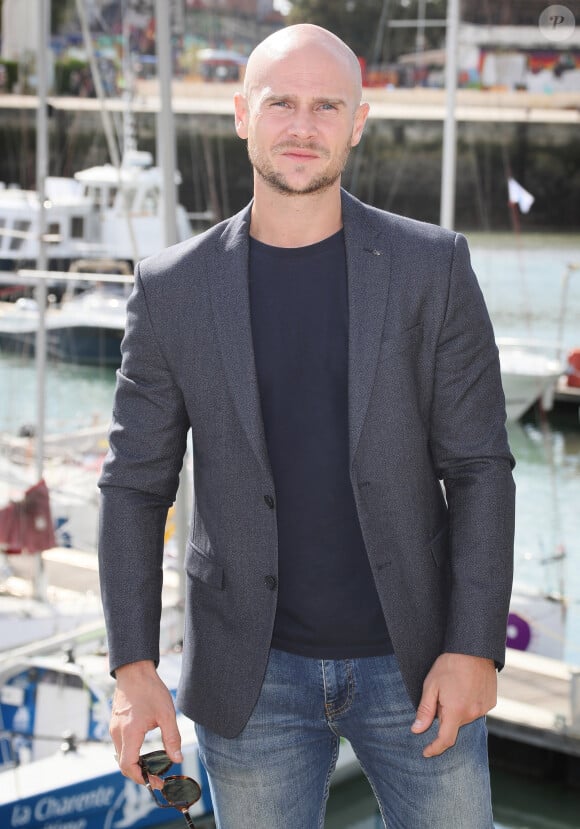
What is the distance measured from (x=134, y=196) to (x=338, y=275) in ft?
67.7

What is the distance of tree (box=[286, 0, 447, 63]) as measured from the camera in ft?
73.6

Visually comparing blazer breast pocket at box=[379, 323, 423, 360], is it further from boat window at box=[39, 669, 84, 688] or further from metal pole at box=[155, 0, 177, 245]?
boat window at box=[39, 669, 84, 688]

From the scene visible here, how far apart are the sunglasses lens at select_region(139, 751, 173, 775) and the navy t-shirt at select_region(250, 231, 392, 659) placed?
0.20 meters

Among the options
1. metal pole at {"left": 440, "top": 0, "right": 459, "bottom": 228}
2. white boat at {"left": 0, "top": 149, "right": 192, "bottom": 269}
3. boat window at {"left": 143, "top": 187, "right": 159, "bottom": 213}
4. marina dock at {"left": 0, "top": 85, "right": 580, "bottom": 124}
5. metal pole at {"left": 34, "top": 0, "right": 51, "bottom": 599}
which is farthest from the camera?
marina dock at {"left": 0, "top": 85, "right": 580, "bottom": 124}

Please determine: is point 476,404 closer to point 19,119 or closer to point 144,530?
point 144,530

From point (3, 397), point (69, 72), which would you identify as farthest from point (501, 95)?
point (3, 397)

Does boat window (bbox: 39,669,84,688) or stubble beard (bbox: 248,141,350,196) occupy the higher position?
stubble beard (bbox: 248,141,350,196)

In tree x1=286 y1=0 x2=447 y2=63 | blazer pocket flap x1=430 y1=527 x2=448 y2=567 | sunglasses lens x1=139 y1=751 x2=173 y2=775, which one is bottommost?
sunglasses lens x1=139 y1=751 x2=173 y2=775

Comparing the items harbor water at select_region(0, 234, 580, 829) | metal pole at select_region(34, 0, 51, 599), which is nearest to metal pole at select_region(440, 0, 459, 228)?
harbor water at select_region(0, 234, 580, 829)

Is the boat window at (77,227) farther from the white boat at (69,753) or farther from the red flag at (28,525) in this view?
the white boat at (69,753)

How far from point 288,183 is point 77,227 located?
73.4 ft

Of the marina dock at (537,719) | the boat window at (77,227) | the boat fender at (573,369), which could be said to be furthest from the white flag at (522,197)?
the boat window at (77,227)

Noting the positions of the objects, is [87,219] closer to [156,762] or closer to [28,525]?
[28,525]

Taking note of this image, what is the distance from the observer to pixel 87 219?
76.0 feet
